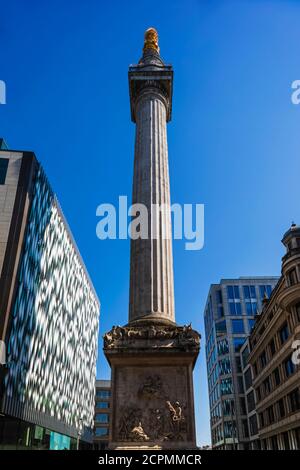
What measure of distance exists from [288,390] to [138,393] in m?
31.7

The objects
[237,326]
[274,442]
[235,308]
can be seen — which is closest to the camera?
Answer: [274,442]

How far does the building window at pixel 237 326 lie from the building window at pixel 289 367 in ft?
140

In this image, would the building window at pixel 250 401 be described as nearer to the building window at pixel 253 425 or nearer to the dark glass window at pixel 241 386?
the building window at pixel 253 425

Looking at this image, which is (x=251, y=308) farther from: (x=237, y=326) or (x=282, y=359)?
(x=282, y=359)

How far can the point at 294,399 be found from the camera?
42.1m

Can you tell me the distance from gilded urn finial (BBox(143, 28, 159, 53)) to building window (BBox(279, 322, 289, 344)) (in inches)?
1368

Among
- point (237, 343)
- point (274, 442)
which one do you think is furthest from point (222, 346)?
point (274, 442)

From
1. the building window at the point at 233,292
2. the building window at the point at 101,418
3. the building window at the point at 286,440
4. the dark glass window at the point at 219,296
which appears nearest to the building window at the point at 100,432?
the building window at the point at 101,418

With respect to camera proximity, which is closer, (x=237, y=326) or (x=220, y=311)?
(x=237, y=326)

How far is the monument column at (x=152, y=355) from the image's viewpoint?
696 inches

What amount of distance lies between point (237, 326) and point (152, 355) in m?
73.5
